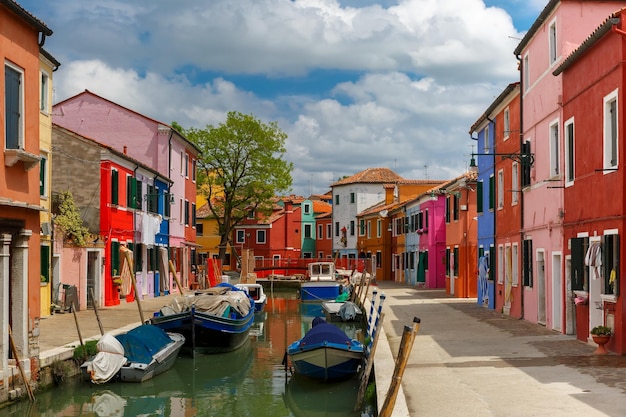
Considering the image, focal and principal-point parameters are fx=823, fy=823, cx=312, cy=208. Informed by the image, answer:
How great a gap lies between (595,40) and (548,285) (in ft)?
23.2

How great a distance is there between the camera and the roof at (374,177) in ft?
230

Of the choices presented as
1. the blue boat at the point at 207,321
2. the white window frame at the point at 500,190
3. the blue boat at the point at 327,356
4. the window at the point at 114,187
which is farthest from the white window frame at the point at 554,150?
the window at the point at 114,187

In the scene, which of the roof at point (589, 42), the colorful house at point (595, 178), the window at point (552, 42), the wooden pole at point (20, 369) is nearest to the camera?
the wooden pole at point (20, 369)

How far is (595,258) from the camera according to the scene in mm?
15734

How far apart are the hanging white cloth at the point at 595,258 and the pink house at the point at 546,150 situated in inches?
119

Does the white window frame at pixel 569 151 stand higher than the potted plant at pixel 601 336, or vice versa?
the white window frame at pixel 569 151

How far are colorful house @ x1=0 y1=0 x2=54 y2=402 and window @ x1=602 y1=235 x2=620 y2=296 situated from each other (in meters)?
10.2

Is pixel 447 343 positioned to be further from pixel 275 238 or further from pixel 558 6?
pixel 275 238

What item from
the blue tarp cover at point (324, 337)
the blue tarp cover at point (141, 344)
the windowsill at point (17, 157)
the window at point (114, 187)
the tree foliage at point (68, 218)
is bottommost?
the blue tarp cover at point (141, 344)

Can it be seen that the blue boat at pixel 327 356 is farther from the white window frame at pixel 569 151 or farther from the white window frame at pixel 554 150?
the white window frame at pixel 554 150

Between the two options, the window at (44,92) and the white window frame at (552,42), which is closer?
the white window frame at (552,42)

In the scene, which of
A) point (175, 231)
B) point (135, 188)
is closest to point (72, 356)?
point (135, 188)

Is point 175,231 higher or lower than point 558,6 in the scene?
lower

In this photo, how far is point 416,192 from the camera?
61406 mm
